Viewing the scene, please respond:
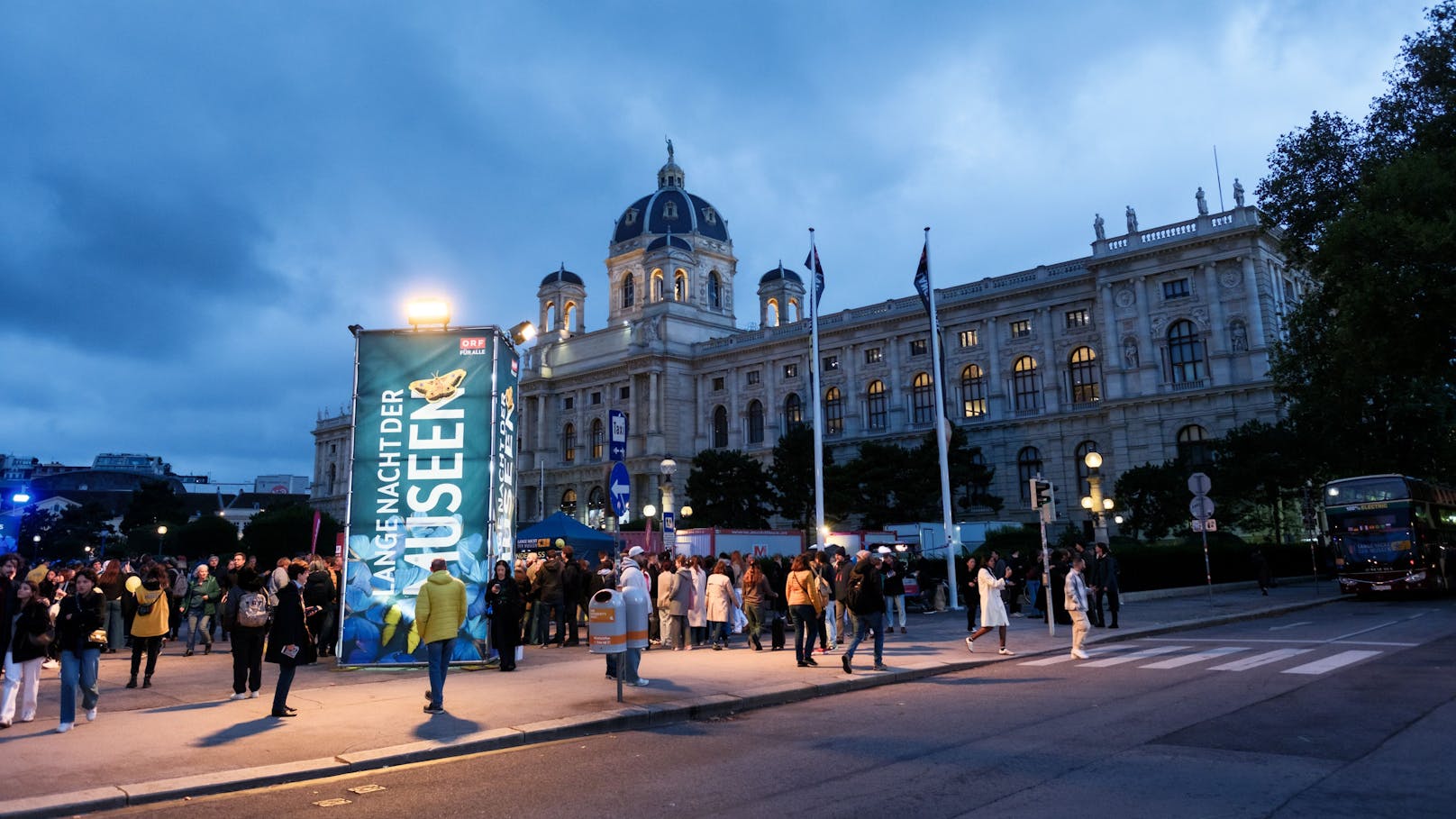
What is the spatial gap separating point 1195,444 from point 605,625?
49.3 m

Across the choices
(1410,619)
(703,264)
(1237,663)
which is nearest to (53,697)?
(1237,663)

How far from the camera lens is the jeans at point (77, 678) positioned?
387 inches

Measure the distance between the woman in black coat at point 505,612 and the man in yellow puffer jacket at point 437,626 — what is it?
4.11 meters

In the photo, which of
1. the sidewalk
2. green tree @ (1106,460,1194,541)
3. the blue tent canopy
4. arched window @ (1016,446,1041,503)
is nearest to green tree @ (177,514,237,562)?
the blue tent canopy

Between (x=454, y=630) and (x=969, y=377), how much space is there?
2308 inches

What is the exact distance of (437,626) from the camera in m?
10.6

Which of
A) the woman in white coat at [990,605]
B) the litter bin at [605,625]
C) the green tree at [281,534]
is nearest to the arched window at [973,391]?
the green tree at [281,534]

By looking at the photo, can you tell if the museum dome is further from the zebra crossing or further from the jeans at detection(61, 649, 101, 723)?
the jeans at detection(61, 649, 101, 723)

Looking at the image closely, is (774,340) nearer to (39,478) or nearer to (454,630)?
(454,630)

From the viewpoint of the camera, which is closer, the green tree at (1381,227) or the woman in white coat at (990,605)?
the woman in white coat at (990,605)

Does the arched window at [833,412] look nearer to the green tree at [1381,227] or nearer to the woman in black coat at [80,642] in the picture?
the green tree at [1381,227]

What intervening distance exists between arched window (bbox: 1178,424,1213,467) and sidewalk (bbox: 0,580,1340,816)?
38032mm

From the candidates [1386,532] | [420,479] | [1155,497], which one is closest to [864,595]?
[420,479]

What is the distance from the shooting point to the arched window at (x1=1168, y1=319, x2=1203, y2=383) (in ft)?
174
